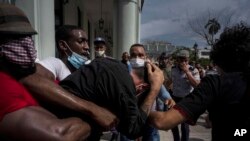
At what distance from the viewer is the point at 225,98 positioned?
207 cm

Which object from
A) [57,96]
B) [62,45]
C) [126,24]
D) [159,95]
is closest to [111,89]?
[57,96]

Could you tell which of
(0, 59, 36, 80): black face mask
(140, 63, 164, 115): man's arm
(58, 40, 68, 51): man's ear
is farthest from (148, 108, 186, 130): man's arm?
(58, 40, 68, 51): man's ear

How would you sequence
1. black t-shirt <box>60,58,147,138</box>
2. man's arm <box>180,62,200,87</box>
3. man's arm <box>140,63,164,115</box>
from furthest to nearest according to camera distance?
man's arm <box>180,62,200,87</box> → man's arm <box>140,63,164,115</box> → black t-shirt <box>60,58,147,138</box>

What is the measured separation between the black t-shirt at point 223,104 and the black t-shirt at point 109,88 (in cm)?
48

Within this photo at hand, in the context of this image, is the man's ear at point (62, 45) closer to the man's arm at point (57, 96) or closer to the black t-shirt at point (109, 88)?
the black t-shirt at point (109, 88)

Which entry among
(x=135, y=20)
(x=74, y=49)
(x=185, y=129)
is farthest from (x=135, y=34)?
(x=74, y=49)

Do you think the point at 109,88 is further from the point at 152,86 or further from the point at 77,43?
the point at 77,43

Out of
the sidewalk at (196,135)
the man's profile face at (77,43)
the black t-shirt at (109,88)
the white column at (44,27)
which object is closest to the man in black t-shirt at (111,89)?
the black t-shirt at (109,88)

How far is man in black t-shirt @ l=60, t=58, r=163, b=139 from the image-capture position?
169 cm

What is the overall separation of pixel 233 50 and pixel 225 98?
0.31 metres

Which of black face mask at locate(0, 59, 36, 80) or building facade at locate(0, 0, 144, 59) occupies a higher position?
building facade at locate(0, 0, 144, 59)

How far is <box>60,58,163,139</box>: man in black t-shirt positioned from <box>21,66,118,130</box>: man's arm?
0.19 feet

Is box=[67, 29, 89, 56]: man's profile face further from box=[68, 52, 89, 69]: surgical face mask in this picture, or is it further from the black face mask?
the black face mask

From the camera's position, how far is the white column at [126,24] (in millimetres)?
8086
